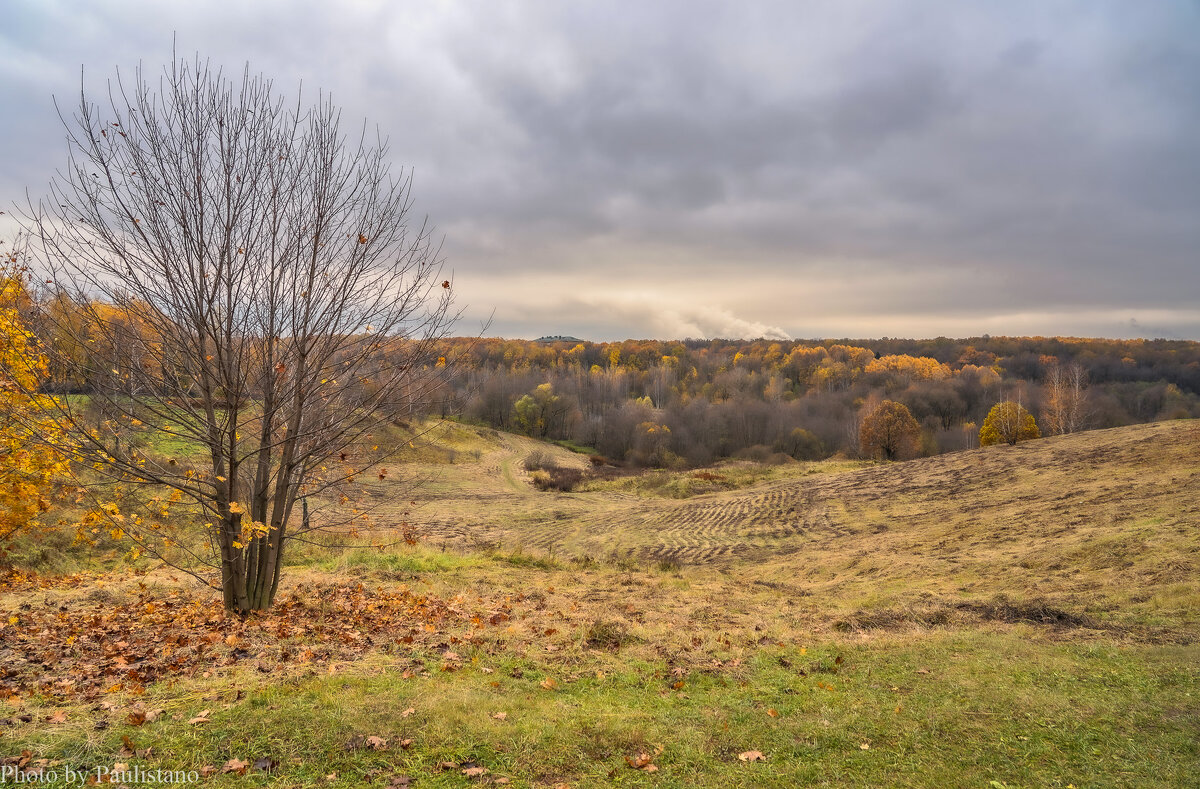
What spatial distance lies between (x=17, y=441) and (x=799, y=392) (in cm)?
11856

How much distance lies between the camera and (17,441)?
8.20 metres

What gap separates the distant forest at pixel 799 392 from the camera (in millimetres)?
78438

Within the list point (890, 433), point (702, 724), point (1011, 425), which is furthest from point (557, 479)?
point (702, 724)

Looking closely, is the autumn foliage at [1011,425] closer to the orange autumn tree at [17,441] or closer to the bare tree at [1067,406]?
the bare tree at [1067,406]

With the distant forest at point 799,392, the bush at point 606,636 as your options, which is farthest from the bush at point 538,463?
the bush at point 606,636

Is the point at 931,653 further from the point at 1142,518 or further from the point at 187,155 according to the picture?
the point at 1142,518

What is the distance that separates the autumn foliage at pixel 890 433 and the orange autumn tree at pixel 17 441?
6370cm

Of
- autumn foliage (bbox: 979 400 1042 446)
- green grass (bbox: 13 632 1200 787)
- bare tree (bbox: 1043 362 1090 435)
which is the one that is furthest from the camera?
autumn foliage (bbox: 979 400 1042 446)

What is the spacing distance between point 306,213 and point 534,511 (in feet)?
93.4

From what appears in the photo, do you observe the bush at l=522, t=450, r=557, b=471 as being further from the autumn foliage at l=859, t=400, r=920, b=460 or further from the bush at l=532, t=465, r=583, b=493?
the autumn foliage at l=859, t=400, r=920, b=460

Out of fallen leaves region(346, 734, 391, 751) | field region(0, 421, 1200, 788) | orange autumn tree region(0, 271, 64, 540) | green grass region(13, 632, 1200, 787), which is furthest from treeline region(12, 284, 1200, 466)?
fallen leaves region(346, 734, 391, 751)

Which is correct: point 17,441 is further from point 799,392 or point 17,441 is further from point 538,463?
point 799,392

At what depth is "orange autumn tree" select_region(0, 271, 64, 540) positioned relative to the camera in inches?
337

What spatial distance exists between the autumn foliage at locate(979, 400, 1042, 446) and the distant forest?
225cm
